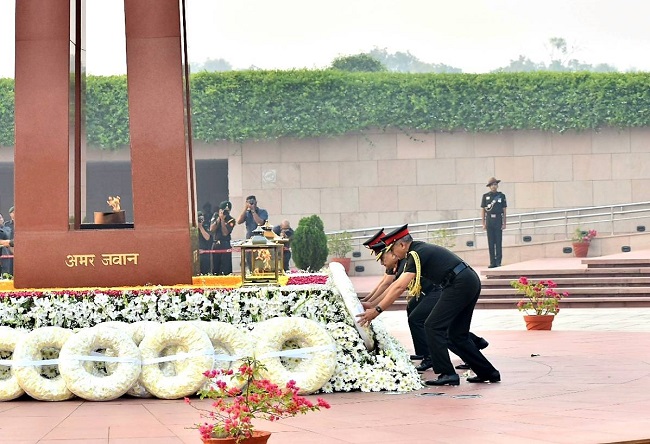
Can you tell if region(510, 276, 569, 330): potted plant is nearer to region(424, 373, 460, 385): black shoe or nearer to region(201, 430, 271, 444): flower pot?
region(424, 373, 460, 385): black shoe

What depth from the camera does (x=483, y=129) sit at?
108 ft

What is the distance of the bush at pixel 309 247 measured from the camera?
25.2 meters

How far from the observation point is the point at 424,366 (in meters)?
11.8

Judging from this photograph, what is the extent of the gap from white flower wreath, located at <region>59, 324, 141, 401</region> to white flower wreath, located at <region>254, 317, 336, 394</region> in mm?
972

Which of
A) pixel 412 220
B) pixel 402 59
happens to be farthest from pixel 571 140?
pixel 402 59

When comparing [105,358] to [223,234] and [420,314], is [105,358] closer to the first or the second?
[420,314]

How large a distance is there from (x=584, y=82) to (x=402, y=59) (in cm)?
6229

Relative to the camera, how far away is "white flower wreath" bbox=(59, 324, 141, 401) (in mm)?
9711

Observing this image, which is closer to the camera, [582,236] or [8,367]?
[8,367]

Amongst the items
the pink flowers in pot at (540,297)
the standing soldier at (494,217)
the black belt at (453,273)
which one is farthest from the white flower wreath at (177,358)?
the standing soldier at (494,217)

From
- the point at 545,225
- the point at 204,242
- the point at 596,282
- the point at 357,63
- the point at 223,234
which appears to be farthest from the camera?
the point at 357,63

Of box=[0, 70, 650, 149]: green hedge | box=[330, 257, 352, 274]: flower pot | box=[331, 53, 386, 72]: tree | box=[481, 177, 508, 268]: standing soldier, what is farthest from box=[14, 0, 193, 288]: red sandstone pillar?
box=[331, 53, 386, 72]: tree

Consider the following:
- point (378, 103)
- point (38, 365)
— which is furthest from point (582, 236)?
point (38, 365)

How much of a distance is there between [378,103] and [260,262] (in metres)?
22.3
